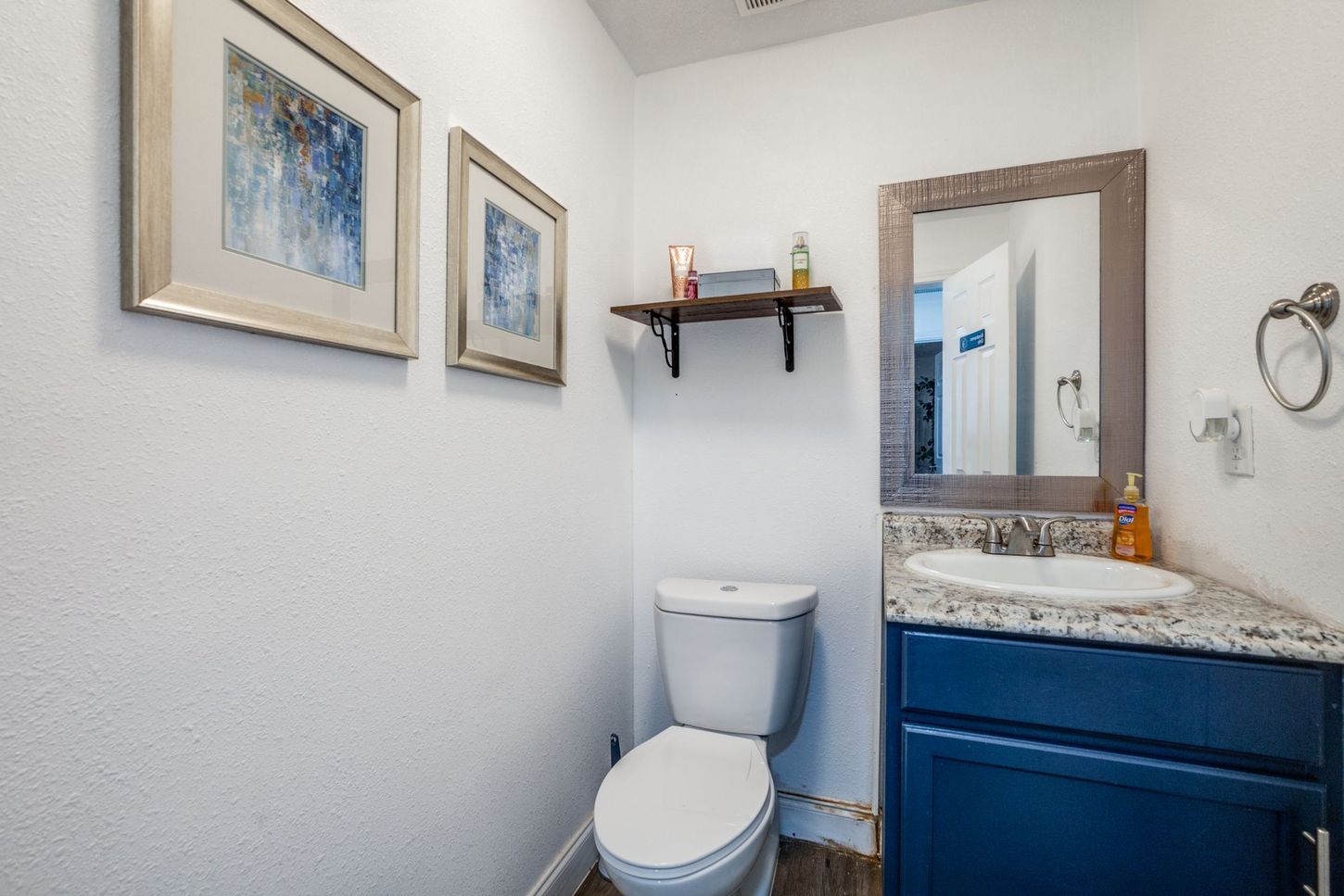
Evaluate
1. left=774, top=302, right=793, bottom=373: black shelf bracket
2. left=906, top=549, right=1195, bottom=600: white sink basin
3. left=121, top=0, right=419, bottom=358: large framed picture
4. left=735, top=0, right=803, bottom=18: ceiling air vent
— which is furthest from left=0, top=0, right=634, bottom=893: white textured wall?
left=906, top=549, right=1195, bottom=600: white sink basin

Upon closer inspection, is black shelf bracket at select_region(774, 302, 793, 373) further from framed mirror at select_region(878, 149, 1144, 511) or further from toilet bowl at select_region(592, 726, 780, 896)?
toilet bowl at select_region(592, 726, 780, 896)

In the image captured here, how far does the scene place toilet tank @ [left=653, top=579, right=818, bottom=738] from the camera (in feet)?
5.00

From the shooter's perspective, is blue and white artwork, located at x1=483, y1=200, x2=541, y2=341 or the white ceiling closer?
blue and white artwork, located at x1=483, y1=200, x2=541, y2=341

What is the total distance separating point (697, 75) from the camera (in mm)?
1882

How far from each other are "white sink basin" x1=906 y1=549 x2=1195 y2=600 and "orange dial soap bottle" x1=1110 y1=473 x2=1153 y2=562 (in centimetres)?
5

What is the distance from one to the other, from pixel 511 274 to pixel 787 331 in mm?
786

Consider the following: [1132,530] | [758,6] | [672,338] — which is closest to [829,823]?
[1132,530]

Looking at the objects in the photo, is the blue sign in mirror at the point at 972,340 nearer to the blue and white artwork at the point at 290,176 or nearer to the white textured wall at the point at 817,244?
the white textured wall at the point at 817,244

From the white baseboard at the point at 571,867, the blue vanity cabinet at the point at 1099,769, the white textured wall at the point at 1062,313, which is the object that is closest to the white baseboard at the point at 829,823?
the white baseboard at the point at 571,867

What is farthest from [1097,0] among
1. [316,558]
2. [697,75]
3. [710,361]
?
[316,558]

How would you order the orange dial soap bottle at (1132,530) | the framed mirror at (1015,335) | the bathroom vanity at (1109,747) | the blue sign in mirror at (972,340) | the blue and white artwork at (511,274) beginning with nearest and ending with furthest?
the bathroom vanity at (1109,747), the blue and white artwork at (511,274), the orange dial soap bottle at (1132,530), the framed mirror at (1015,335), the blue sign in mirror at (972,340)

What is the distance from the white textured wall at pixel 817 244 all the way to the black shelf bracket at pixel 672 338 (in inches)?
1.2

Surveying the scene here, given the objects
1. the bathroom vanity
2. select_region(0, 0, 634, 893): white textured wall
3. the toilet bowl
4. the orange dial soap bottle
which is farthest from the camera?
the orange dial soap bottle

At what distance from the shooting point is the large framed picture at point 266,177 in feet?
2.15
